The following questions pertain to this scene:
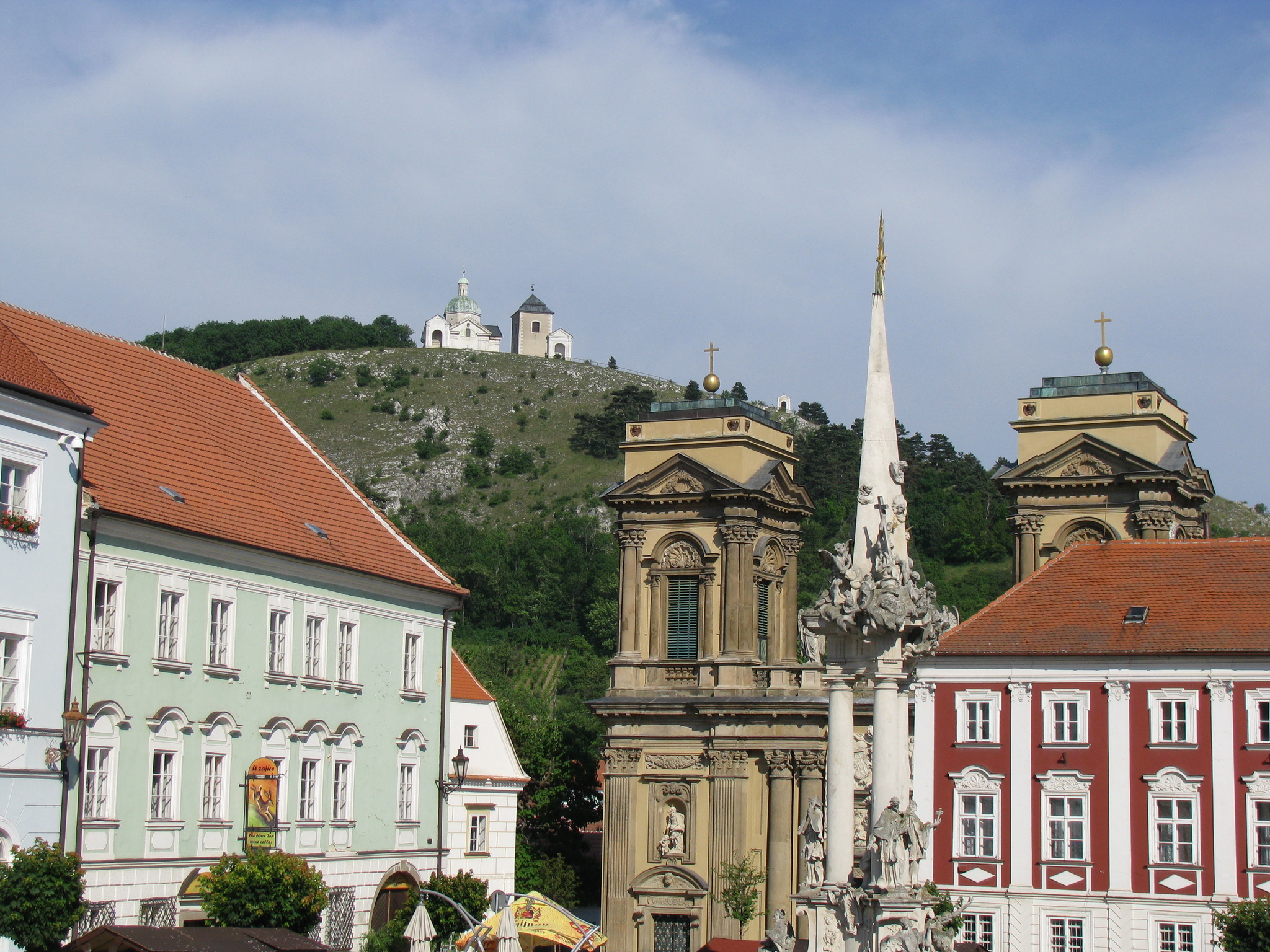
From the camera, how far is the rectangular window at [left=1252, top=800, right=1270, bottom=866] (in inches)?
1724

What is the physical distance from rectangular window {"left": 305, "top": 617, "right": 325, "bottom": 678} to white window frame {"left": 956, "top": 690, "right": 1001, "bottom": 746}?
17.2 meters

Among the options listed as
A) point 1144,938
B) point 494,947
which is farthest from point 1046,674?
point 494,947

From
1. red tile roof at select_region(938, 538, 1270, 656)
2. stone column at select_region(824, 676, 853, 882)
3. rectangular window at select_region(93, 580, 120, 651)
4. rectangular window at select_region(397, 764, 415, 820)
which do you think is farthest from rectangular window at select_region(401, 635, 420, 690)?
stone column at select_region(824, 676, 853, 882)

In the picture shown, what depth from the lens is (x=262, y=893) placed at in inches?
1277

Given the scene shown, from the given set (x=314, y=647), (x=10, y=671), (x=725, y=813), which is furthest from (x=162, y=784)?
(x=725, y=813)

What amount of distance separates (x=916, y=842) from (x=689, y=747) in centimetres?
2717

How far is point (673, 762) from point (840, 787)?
26.0 meters

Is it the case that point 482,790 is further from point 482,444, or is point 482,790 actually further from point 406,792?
point 482,444

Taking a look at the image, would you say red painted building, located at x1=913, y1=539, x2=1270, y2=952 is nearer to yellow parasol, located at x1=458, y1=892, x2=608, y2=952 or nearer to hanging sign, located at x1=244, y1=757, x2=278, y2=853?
yellow parasol, located at x1=458, y1=892, x2=608, y2=952

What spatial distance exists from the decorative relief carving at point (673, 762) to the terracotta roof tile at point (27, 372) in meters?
22.3

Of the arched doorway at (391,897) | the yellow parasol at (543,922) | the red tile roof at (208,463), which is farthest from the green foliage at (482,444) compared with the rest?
the yellow parasol at (543,922)

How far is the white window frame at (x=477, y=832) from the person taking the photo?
1866 inches

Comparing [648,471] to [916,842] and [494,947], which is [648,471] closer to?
[494,947]

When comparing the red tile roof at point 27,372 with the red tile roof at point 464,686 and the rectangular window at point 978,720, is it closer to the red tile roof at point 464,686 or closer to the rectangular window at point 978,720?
the red tile roof at point 464,686
